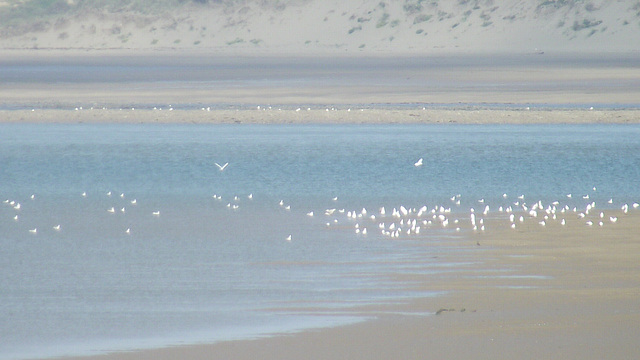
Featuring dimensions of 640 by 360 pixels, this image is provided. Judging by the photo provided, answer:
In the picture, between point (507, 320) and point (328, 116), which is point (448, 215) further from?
point (328, 116)

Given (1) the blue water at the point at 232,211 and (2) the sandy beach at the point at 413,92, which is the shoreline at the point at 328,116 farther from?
(1) the blue water at the point at 232,211

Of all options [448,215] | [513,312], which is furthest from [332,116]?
[513,312]

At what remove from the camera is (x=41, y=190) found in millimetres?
16484

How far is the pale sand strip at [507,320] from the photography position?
287 inches

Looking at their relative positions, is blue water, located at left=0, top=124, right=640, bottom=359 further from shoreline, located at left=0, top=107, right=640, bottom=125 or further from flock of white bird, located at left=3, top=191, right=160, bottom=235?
shoreline, located at left=0, top=107, right=640, bottom=125

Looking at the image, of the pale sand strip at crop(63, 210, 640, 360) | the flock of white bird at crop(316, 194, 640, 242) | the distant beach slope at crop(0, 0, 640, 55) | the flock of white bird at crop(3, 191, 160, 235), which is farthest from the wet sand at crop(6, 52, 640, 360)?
the distant beach slope at crop(0, 0, 640, 55)

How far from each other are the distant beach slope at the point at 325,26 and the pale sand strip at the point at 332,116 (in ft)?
132

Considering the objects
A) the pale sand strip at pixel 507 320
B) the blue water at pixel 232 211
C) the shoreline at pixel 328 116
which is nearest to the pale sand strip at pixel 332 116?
the shoreline at pixel 328 116

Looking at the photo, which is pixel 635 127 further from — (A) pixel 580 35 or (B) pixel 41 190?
(A) pixel 580 35

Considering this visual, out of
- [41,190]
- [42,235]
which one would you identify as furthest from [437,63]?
[42,235]

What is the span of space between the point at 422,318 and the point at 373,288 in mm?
1198

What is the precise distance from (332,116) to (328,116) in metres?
0.10

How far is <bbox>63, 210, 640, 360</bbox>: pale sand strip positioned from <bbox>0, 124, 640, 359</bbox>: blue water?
0.34 meters

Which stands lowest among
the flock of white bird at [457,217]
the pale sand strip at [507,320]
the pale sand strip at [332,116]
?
the pale sand strip at [507,320]
